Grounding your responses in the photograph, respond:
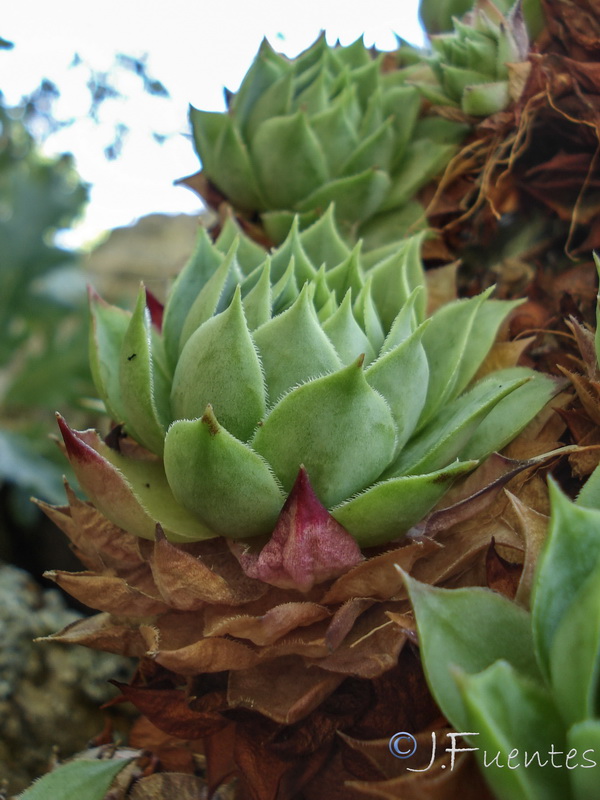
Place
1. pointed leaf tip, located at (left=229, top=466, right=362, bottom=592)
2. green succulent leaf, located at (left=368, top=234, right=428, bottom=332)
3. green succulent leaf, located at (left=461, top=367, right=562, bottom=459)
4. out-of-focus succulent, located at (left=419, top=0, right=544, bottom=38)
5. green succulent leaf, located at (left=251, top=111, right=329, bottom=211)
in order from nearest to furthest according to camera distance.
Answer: pointed leaf tip, located at (left=229, top=466, right=362, bottom=592), green succulent leaf, located at (left=461, top=367, right=562, bottom=459), green succulent leaf, located at (left=368, top=234, right=428, bottom=332), green succulent leaf, located at (left=251, top=111, right=329, bottom=211), out-of-focus succulent, located at (left=419, top=0, right=544, bottom=38)

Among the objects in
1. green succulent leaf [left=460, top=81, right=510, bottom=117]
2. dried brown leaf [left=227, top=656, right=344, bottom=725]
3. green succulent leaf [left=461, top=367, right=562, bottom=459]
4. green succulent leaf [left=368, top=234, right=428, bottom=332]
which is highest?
green succulent leaf [left=460, top=81, right=510, bottom=117]

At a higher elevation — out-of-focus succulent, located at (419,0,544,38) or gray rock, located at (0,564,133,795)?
out-of-focus succulent, located at (419,0,544,38)

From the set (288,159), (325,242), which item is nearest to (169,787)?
(325,242)

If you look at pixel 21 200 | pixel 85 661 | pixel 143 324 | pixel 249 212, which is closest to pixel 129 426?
pixel 143 324

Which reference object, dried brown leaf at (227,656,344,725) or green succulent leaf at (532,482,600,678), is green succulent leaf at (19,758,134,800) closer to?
dried brown leaf at (227,656,344,725)

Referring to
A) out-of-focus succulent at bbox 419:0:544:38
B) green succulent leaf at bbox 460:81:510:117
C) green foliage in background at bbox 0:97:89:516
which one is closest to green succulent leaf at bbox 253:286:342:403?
green succulent leaf at bbox 460:81:510:117

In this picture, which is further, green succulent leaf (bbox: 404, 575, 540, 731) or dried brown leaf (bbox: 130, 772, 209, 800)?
dried brown leaf (bbox: 130, 772, 209, 800)

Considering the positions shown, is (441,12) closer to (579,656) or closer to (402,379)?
(402,379)
